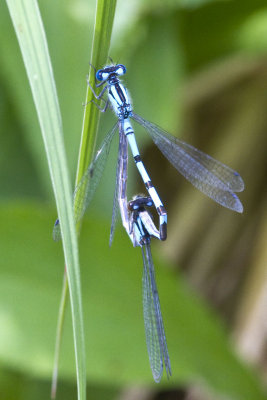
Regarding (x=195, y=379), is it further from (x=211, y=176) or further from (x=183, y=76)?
(x=183, y=76)

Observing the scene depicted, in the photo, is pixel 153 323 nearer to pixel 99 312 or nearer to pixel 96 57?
pixel 99 312

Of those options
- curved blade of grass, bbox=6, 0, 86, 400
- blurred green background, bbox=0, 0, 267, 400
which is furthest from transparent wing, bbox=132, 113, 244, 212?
curved blade of grass, bbox=6, 0, 86, 400

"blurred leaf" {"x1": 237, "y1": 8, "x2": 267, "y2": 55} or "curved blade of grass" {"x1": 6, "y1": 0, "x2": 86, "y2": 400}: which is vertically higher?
"blurred leaf" {"x1": 237, "y1": 8, "x2": 267, "y2": 55}

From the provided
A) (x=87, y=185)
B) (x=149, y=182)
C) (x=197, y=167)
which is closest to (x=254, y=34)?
(x=197, y=167)

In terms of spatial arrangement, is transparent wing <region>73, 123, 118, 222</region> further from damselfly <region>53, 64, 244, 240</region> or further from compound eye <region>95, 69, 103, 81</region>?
compound eye <region>95, 69, 103, 81</region>

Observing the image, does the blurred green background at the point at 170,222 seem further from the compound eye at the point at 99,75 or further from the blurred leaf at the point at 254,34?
the compound eye at the point at 99,75

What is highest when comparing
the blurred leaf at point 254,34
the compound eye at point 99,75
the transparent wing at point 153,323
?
the blurred leaf at point 254,34

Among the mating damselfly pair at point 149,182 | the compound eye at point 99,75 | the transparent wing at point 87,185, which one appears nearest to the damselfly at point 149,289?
the mating damselfly pair at point 149,182
